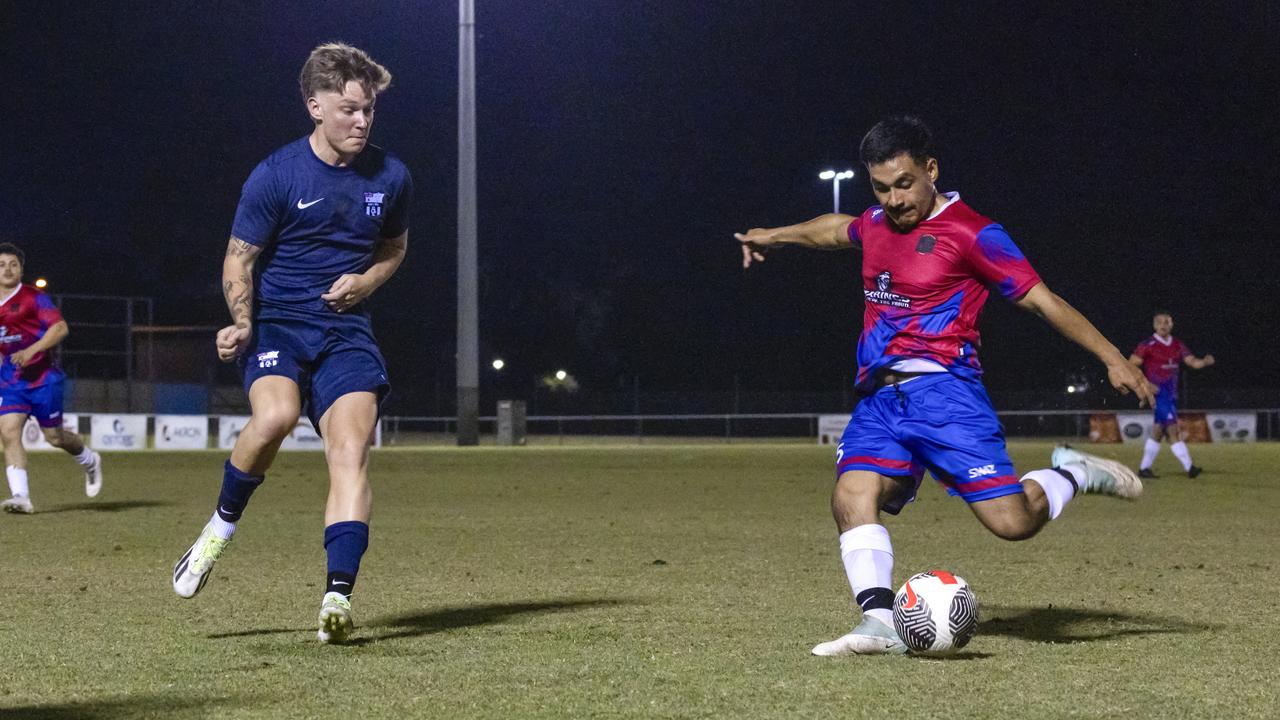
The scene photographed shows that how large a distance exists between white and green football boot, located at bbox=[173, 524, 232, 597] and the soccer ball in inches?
105

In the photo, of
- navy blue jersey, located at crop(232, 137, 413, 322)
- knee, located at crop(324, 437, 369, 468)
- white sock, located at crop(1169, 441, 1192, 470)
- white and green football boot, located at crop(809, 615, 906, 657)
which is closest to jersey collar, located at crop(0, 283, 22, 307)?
navy blue jersey, located at crop(232, 137, 413, 322)

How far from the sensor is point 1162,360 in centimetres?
1922

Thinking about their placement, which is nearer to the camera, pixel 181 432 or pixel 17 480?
pixel 17 480

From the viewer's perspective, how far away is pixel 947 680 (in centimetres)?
448

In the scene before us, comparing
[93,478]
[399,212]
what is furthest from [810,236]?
[93,478]

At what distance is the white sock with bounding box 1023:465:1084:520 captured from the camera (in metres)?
5.46

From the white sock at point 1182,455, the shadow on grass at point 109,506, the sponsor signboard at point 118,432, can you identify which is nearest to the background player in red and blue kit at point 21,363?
the shadow on grass at point 109,506

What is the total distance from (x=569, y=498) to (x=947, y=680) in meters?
10.5

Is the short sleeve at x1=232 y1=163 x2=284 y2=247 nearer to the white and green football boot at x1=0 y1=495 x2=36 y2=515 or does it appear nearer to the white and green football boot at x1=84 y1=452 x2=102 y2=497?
the white and green football boot at x1=0 y1=495 x2=36 y2=515

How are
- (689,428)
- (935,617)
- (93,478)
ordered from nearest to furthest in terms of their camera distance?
A: 1. (935,617)
2. (93,478)
3. (689,428)

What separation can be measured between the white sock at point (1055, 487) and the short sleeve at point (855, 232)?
113 cm

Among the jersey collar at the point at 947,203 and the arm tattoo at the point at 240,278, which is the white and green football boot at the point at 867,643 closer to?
the jersey collar at the point at 947,203

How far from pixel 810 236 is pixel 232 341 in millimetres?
2369

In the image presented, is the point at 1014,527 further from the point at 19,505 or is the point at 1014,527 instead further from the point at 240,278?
the point at 19,505
